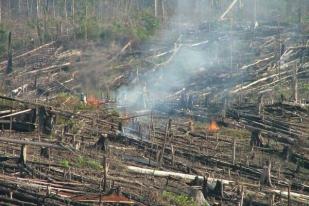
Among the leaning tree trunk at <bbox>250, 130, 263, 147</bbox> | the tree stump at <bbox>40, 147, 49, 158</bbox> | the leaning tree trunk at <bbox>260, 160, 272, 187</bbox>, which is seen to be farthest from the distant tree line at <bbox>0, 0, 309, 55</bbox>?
the leaning tree trunk at <bbox>260, 160, 272, 187</bbox>

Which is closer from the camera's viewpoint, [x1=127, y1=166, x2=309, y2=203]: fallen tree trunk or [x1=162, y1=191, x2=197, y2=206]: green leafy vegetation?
[x1=162, y1=191, x2=197, y2=206]: green leafy vegetation

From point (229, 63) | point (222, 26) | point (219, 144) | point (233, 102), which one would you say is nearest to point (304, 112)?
point (233, 102)

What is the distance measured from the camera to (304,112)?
69.5 feet

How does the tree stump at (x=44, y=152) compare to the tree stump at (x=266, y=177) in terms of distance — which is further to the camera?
the tree stump at (x=44, y=152)

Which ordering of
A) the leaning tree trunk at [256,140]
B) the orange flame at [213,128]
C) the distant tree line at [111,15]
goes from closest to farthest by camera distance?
the leaning tree trunk at [256,140], the orange flame at [213,128], the distant tree line at [111,15]

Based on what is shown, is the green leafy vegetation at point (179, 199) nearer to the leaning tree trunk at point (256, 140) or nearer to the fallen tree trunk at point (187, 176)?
the fallen tree trunk at point (187, 176)

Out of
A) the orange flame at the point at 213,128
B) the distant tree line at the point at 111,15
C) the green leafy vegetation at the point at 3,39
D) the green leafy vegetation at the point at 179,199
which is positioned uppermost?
the distant tree line at the point at 111,15

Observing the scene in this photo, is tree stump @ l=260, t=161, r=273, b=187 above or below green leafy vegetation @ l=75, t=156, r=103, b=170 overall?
below

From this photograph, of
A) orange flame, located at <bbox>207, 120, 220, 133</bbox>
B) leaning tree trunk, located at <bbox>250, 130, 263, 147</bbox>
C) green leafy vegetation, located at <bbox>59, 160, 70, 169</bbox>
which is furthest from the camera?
orange flame, located at <bbox>207, 120, 220, 133</bbox>

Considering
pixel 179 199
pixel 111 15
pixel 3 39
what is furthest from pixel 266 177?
pixel 111 15

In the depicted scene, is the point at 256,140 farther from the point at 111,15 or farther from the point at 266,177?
the point at 111,15

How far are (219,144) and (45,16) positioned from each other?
23892 mm

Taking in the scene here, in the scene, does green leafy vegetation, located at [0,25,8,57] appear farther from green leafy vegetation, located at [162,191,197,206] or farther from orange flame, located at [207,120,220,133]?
green leafy vegetation, located at [162,191,197,206]

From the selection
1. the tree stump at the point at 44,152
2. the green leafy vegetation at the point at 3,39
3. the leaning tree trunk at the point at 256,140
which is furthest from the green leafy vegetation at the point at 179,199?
the green leafy vegetation at the point at 3,39
